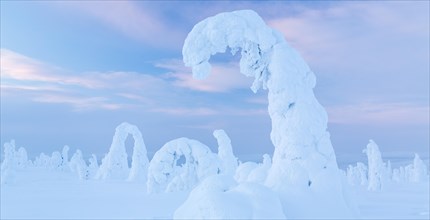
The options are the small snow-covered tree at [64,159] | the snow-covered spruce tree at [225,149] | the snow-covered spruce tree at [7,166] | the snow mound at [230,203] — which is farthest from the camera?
the small snow-covered tree at [64,159]

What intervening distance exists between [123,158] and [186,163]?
25335mm

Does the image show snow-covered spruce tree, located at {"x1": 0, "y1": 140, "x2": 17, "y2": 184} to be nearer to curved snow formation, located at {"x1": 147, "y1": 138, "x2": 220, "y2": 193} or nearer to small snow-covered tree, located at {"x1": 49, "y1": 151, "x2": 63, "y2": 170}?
curved snow formation, located at {"x1": 147, "y1": 138, "x2": 220, "y2": 193}

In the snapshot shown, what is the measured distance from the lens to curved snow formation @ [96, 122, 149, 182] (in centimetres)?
5081

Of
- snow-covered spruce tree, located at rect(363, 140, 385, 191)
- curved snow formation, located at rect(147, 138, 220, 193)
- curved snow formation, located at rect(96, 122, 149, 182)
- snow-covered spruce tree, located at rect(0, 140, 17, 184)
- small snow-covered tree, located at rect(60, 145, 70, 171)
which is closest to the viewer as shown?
curved snow formation, located at rect(147, 138, 220, 193)

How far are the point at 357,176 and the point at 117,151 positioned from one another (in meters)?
64.6

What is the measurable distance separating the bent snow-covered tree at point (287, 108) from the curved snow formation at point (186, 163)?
54.2 feet

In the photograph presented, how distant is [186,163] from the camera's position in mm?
30719

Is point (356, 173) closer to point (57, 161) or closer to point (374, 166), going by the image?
point (374, 166)

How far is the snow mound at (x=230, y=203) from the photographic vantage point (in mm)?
9414

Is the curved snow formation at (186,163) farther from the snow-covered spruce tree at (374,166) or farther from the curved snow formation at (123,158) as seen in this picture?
the snow-covered spruce tree at (374,166)

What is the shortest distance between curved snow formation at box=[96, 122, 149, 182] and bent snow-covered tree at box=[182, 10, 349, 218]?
3902 centimetres

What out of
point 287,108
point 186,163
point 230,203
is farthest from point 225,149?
point 230,203

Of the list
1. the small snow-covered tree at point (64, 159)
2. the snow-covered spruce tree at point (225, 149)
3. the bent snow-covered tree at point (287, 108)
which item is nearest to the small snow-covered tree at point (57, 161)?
the small snow-covered tree at point (64, 159)

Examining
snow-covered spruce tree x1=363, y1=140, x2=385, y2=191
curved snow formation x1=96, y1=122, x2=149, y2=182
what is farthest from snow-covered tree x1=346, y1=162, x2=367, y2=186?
curved snow formation x1=96, y1=122, x2=149, y2=182
